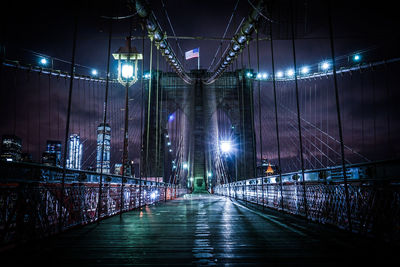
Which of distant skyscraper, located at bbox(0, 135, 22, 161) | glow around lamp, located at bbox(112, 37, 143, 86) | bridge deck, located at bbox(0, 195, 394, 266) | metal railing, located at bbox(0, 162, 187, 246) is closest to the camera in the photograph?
bridge deck, located at bbox(0, 195, 394, 266)

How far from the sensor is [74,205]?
3801mm

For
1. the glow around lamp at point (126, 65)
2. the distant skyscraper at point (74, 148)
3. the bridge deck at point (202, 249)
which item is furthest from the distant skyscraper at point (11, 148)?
the bridge deck at point (202, 249)

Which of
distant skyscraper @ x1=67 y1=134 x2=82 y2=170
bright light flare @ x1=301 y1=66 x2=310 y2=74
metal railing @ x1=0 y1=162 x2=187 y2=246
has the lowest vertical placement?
metal railing @ x1=0 y1=162 x2=187 y2=246

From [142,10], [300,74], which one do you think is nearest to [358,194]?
[142,10]

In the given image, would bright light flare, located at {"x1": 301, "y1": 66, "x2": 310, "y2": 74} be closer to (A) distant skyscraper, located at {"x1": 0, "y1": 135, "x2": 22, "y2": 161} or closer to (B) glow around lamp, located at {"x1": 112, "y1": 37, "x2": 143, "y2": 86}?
(B) glow around lamp, located at {"x1": 112, "y1": 37, "x2": 143, "y2": 86}

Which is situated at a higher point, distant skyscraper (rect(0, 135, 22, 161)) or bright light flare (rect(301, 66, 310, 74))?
bright light flare (rect(301, 66, 310, 74))

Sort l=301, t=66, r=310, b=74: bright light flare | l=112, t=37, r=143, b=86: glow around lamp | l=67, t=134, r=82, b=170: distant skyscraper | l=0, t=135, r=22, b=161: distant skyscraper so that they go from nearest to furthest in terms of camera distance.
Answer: l=112, t=37, r=143, b=86: glow around lamp, l=67, t=134, r=82, b=170: distant skyscraper, l=301, t=66, r=310, b=74: bright light flare, l=0, t=135, r=22, b=161: distant skyscraper

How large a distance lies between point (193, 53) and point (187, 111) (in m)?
8.48

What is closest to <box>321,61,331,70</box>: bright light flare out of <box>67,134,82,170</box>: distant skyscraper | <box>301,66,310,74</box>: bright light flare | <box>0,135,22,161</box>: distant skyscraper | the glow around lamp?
<box>301,66,310,74</box>: bright light flare

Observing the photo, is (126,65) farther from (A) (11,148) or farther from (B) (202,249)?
(A) (11,148)

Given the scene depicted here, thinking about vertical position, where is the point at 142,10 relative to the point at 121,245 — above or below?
above

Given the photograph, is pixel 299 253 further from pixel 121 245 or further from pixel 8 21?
pixel 8 21

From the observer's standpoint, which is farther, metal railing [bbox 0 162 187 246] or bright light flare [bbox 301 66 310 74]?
bright light flare [bbox 301 66 310 74]

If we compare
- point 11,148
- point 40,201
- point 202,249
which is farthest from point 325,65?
point 11,148
